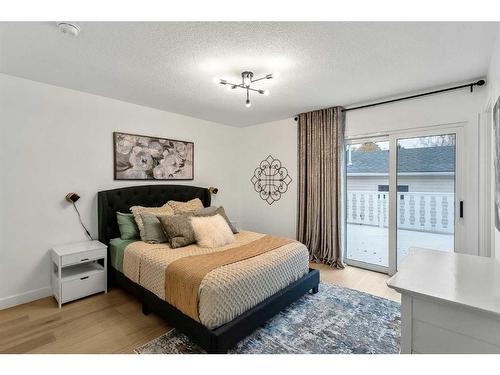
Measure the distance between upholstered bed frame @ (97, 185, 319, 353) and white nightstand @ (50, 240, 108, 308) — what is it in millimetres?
168

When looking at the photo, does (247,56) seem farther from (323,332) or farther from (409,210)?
(409,210)

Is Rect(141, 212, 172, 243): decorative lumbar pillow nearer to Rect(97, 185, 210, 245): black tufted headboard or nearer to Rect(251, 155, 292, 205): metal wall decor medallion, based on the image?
Rect(97, 185, 210, 245): black tufted headboard

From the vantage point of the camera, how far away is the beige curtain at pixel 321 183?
354 centimetres

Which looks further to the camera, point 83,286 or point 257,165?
point 257,165

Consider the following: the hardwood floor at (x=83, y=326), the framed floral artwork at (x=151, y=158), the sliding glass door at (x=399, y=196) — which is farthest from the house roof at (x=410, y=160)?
the framed floral artwork at (x=151, y=158)

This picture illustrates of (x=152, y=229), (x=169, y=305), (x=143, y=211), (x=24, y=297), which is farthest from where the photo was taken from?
(x=143, y=211)

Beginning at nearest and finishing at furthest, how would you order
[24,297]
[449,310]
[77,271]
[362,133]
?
[449,310] < [24,297] < [77,271] < [362,133]

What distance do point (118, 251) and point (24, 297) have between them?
1.01 m

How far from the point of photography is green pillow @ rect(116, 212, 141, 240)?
293 centimetres

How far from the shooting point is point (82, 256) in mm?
2580

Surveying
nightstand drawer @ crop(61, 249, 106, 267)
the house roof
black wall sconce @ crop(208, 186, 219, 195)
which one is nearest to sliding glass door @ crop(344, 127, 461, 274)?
the house roof

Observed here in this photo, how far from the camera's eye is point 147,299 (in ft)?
7.48

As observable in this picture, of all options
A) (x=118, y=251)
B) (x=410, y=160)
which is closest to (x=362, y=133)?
(x=410, y=160)

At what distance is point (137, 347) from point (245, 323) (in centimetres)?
86
